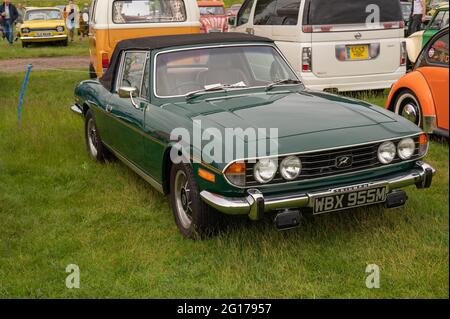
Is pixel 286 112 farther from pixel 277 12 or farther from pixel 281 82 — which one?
pixel 277 12

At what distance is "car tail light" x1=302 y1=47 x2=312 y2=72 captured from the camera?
9.16 meters

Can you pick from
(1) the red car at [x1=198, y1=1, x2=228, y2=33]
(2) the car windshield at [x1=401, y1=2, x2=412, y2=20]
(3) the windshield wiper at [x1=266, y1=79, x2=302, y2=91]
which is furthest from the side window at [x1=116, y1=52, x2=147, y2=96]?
(1) the red car at [x1=198, y1=1, x2=228, y2=33]

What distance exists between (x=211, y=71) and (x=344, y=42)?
187 inches

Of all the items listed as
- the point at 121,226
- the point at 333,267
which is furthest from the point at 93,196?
the point at 333,267

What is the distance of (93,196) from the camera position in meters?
5.84

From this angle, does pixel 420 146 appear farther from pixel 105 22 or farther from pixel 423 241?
pixel 105 22

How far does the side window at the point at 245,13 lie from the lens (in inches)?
453

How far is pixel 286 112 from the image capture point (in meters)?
4.41

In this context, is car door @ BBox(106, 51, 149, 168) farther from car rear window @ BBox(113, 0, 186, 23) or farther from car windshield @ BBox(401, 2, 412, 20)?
car windshield @ BBox(401, 2, 412, 20)

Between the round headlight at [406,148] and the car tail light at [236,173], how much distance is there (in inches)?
49.6

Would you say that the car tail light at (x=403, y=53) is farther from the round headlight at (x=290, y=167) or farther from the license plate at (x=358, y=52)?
the round headlight at (x=290, y=167)

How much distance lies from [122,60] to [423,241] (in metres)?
3.68

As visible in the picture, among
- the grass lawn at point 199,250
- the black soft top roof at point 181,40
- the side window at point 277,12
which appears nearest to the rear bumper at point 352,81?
the side window at point 277,12

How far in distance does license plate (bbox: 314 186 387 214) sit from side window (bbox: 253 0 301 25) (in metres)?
5.90
